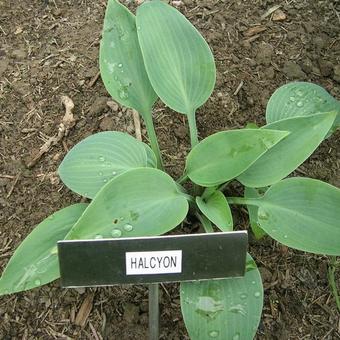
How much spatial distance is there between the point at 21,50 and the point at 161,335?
107 cm

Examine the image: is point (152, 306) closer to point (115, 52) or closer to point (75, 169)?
point (75, 169)

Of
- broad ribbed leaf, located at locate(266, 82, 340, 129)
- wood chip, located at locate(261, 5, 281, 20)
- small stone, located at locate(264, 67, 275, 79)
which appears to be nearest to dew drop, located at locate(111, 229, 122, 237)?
broad ribbed leaf, located at locate(266, 82, 340, 129)

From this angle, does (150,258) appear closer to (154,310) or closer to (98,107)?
(154,310)

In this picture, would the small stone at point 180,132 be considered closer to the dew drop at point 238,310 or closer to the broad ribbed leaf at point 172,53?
the broad ribbed leaf at point 172,53

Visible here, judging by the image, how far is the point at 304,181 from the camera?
1241 mm

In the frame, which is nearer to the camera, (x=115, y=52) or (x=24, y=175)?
(x=115, y=52)

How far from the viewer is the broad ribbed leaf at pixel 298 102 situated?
1.45m

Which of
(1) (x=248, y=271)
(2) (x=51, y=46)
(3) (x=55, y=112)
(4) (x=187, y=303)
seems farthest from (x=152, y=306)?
(2) (x=51, y=46)

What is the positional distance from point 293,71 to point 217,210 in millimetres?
715

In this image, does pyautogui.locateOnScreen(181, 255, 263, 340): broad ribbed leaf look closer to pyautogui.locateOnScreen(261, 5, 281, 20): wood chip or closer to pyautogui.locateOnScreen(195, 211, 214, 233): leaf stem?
pyautogui.locateOnScreen(195, 211, 214, 233): leaf stem

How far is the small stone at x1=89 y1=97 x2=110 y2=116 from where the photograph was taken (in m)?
1.71

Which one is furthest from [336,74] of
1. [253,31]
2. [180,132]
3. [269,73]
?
[180,132]

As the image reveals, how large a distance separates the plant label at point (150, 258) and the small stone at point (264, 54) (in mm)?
853

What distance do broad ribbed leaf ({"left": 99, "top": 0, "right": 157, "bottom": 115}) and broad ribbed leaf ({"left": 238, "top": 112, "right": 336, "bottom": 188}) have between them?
36 centimetres
